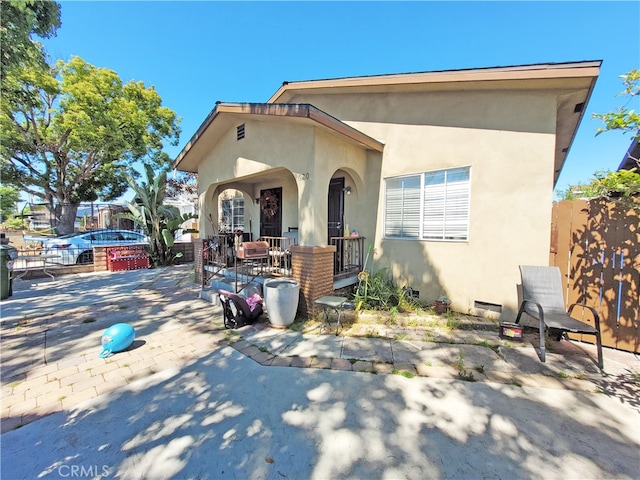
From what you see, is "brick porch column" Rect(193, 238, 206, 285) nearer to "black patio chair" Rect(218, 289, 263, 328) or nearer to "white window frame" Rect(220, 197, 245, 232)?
"white window frame" Rect(220, 197, 245, 232)

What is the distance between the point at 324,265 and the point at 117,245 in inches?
478

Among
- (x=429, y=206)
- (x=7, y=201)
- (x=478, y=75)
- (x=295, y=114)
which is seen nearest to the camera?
(x=295, y=114)

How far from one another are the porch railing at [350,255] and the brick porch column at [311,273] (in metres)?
1.41

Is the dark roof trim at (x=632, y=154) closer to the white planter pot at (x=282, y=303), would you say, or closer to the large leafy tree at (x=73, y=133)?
the white planter pot at (x=282, y=303)

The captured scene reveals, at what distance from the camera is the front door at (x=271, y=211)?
35.9 feet

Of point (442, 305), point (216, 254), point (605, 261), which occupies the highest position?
Answer: point (605, 261)

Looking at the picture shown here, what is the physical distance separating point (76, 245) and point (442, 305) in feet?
→ 50.4

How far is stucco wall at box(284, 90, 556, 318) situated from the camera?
5.57m

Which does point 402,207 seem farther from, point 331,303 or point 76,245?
point 76,245

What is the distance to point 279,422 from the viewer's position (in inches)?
118

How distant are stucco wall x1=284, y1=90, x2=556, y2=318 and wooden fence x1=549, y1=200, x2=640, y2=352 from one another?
14.7 inches

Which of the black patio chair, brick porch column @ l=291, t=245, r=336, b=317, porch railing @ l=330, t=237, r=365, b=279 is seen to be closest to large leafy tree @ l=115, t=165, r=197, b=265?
porch railing @ l=330, t=237, r=365, b=279

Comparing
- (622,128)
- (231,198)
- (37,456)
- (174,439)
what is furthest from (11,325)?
(622,128)

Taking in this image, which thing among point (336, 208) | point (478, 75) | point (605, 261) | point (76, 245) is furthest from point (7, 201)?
point (605, 261)
